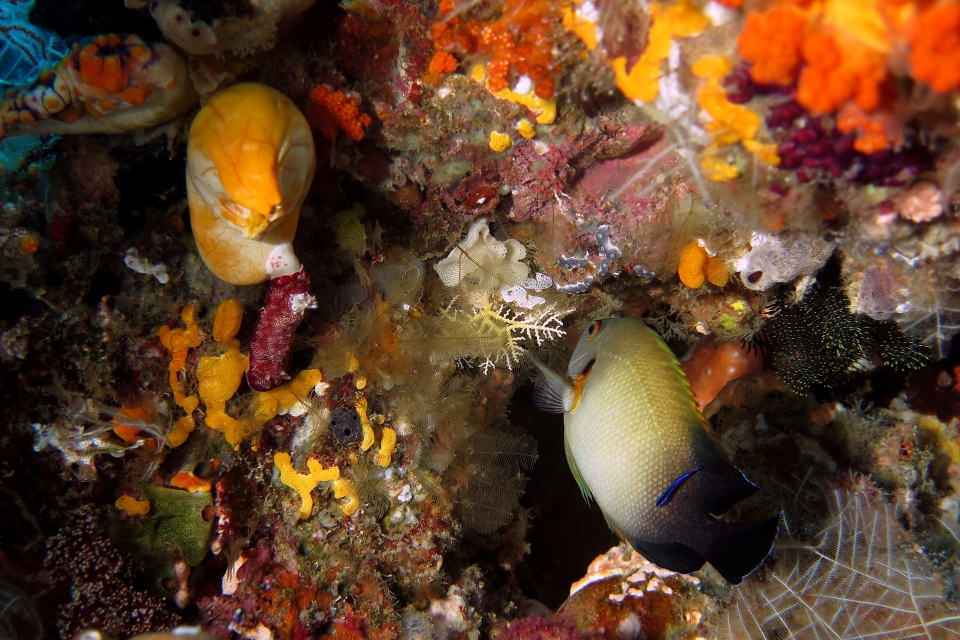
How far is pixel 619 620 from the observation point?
10.8ft

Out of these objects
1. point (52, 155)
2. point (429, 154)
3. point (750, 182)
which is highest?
point (750, 182)

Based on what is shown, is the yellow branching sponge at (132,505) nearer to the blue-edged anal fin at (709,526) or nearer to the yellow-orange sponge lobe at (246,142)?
the yellow-orange sponge lobe at (246,142)

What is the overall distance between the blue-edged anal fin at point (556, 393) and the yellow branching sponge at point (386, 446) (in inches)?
38.7

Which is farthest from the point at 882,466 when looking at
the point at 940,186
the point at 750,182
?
the point at 750,182

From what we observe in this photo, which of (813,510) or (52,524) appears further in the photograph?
(813,510)

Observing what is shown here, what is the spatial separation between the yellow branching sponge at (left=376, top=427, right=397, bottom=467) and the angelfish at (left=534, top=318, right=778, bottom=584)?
109cm

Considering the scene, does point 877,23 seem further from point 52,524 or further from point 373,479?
point 52,524

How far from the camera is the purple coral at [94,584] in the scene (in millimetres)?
2180

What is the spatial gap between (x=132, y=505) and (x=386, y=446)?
1.37 m

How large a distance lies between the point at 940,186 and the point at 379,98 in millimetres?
2489

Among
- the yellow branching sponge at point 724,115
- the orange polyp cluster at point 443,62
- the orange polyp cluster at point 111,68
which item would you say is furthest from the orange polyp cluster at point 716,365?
the orange polyp cluster at point 111,68

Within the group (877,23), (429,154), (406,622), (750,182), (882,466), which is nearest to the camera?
(877,23)

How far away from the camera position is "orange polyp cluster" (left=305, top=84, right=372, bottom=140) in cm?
235

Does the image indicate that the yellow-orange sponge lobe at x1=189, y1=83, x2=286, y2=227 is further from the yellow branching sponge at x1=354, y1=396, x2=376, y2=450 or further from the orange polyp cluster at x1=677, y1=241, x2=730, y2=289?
the orange polyp cluster at x1=677, y1=241, x2=730, y2=289
